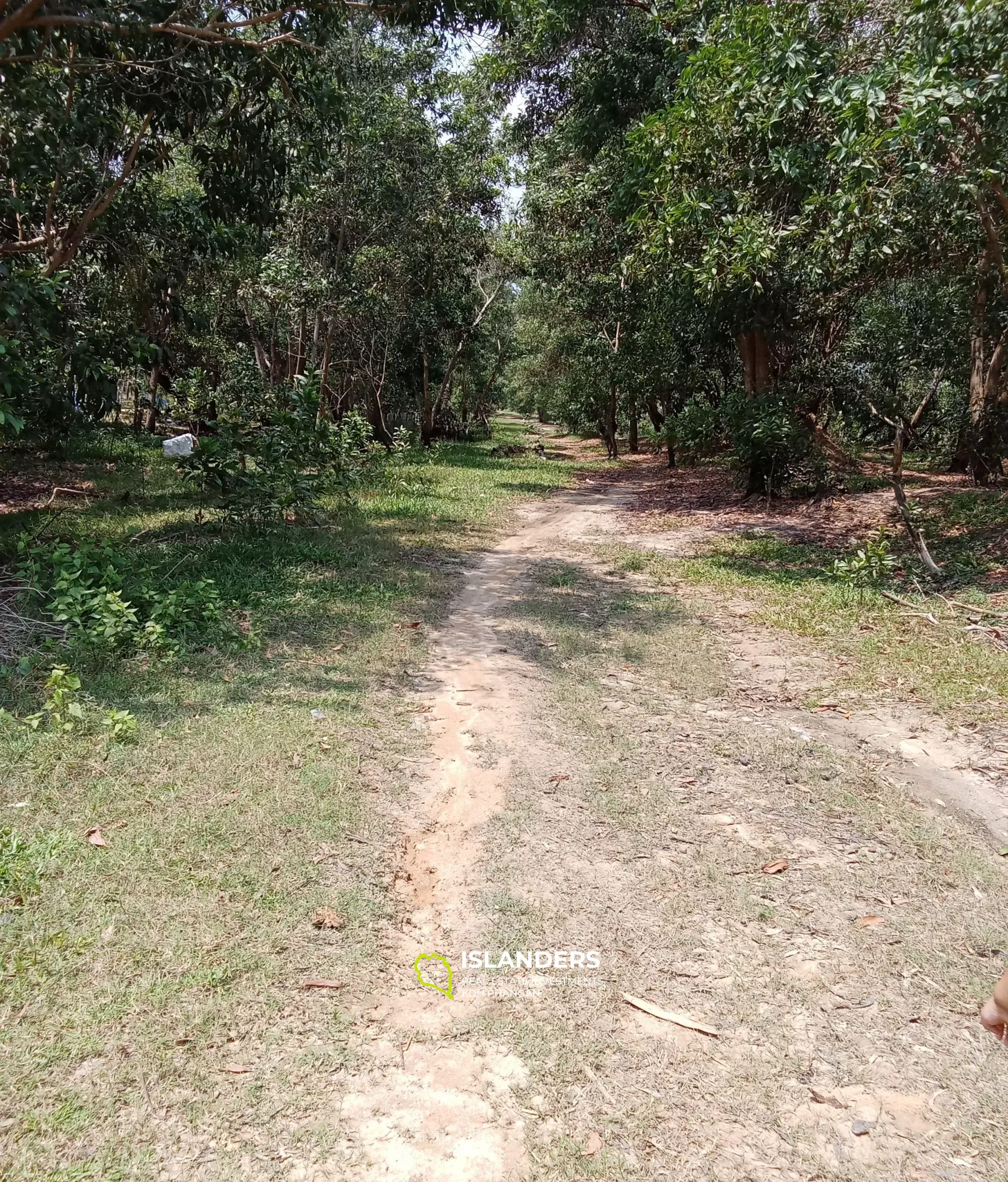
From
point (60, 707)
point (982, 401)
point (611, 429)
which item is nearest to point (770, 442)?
point (982, 401)

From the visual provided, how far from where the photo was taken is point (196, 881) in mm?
3266

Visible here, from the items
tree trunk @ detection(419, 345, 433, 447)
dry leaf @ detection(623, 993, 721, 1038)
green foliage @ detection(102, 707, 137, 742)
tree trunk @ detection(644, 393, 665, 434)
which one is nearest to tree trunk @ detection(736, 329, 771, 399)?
tree trunk @ detection(644, 393, 665, 434)

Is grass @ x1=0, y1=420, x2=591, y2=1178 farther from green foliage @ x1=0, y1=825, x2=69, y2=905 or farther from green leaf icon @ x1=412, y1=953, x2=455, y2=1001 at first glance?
green leaf icon @ x1=412, y1=953, x2=455, y2=1001

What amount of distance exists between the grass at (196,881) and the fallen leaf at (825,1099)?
146 centimetres

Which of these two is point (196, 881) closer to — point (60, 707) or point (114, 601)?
point (60, 707)

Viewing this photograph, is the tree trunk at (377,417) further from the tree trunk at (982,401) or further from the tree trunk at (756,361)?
the tree trunk at (982,401)

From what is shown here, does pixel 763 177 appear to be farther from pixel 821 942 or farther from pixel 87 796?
pixel 87 796

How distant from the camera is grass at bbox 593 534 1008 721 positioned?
5523mm

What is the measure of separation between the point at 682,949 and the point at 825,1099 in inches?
28.9

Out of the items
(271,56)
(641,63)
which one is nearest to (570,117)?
(641,63)

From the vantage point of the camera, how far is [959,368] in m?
16.4

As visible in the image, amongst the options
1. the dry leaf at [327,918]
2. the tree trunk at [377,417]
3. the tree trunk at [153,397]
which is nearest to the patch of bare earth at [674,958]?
the dry leaf at [327,918]

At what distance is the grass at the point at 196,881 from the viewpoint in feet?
7.71

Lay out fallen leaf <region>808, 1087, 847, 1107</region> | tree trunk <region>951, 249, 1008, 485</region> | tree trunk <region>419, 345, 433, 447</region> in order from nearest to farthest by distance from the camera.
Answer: fallen leaf <region>808, 1087, 847, 1107</region>, tree trunk <region>951, 249, 1008, 485</region>, tree trunk <region>419, 345, 433, 447</region>
